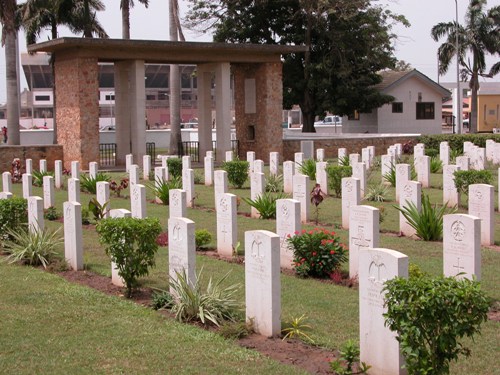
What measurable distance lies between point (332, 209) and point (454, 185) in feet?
8.50

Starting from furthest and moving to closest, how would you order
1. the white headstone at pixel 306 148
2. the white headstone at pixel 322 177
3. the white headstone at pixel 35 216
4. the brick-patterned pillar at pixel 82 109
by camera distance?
the white headstone at pixel 306 148 < the brick-patterned pillar at pixel 82 109 < the white headstone at pixel 322 177 < the white headstone at pixel 35 216

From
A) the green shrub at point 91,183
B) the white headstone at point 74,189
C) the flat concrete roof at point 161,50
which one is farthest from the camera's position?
the flat concrete roof at point 161,50

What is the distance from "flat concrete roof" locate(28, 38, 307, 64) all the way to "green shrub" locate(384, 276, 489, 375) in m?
23.1

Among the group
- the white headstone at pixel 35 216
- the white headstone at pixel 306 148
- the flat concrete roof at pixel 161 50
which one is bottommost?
the white headstone at pixel 35 216

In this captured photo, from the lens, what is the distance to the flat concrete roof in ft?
91.5

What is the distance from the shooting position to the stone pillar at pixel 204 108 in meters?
32.2

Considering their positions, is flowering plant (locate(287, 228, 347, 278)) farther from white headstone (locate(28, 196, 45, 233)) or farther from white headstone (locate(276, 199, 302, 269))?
white headstone (locate(28, 196, 45, 233))

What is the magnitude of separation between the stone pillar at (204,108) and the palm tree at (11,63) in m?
7.75

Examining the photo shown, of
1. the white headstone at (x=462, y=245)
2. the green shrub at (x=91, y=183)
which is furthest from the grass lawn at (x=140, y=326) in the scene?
the green shrub at (x=91, y=183)

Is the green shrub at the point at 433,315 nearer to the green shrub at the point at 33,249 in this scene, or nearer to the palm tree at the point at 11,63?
Result: the green shrub at the point at 33,249

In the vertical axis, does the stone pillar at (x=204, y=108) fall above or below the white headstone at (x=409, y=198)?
above

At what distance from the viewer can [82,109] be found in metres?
28.2

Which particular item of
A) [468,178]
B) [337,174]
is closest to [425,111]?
[337,174]

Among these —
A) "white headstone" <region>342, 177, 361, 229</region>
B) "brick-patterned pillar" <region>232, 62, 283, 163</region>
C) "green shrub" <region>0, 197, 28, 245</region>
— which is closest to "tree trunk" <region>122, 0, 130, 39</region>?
"brick-patterned pillar" <region>232, 62, 283, 163</region>
